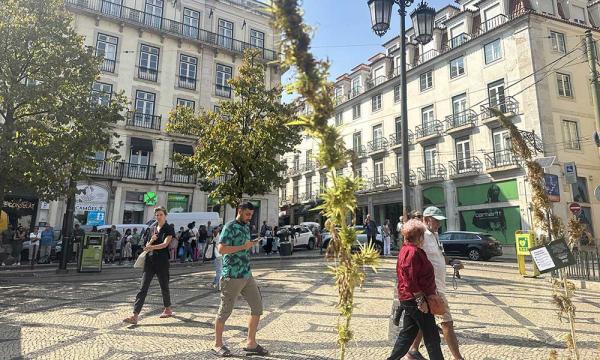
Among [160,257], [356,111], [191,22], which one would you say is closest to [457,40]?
[356,111]

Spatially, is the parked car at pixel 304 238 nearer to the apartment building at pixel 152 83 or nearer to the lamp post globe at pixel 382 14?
the apartment building at pixel 152 83

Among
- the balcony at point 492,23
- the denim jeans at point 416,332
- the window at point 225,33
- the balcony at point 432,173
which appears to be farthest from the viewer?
the window at point 225,33

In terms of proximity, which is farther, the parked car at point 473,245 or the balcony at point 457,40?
the balcony at point 457,40

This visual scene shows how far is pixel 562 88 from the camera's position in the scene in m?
23.8

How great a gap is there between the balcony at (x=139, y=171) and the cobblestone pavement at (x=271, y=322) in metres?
15.5

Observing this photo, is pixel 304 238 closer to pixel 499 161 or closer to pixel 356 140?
pixel 499 161

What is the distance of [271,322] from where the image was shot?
19.7ft

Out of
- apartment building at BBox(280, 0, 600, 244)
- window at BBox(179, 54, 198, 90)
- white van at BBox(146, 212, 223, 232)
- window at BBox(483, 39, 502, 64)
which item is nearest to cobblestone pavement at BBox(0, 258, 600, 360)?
white van at BBox(146, 212, 223, 232)

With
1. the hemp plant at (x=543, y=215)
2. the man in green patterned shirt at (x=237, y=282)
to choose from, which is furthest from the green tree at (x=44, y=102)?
the hemp plant at (x=543, y=215)

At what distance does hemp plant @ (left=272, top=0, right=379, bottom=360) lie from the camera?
7.62 feet

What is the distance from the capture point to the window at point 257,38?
3066 centimetres

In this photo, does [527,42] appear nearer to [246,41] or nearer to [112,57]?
[246,41]

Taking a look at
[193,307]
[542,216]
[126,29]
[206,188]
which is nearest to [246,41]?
[126,29]

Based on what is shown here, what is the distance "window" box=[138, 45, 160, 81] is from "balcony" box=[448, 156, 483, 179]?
21.7 m
